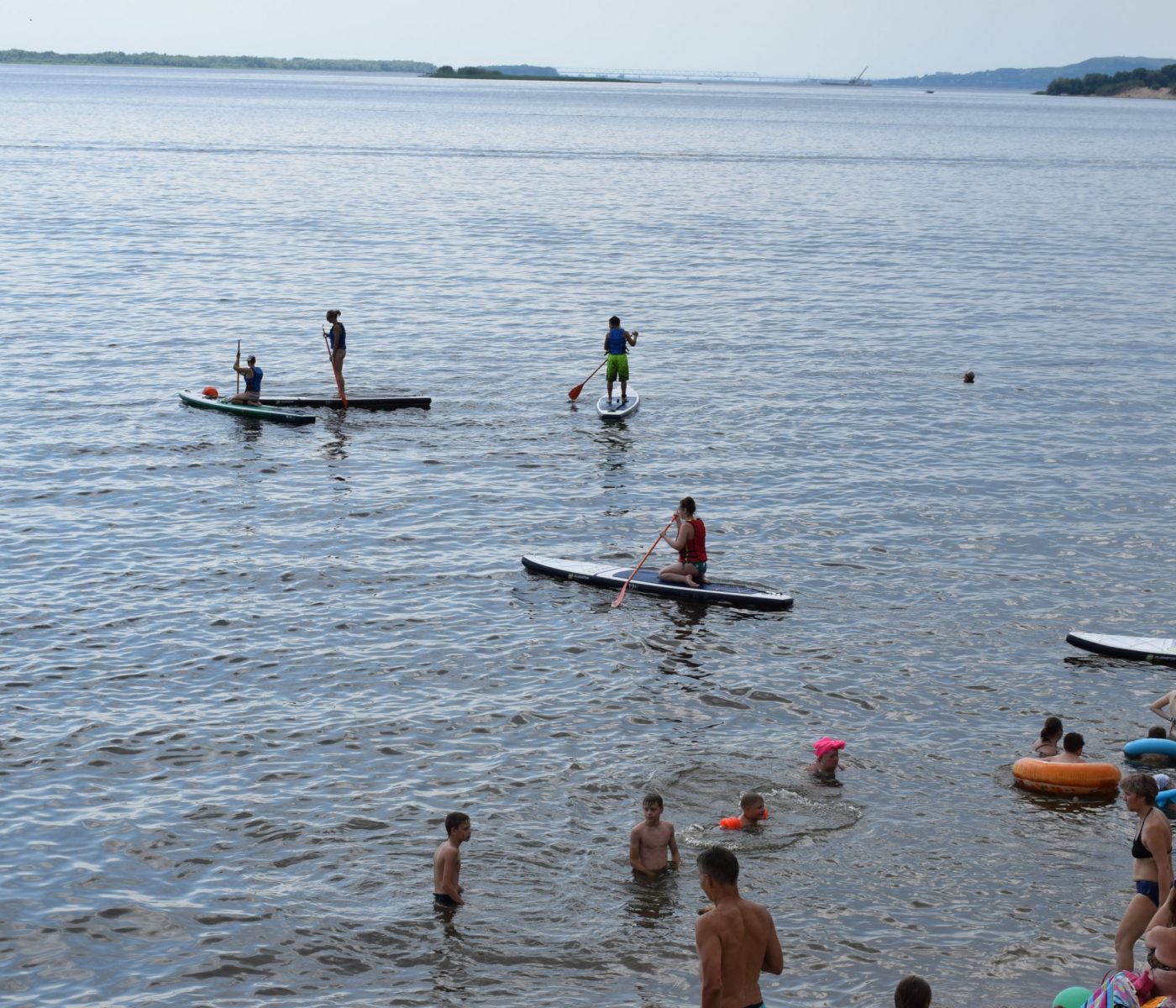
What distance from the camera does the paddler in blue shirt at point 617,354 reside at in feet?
113

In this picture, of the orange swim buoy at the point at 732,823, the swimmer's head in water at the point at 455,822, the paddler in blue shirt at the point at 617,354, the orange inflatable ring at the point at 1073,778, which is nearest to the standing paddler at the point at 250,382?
the paddler in blue shirt at the point at 617,354

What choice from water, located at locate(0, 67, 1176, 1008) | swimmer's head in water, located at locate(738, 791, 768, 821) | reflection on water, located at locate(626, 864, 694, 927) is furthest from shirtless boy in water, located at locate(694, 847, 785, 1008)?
swimmer's head in water, located at locate(738, 791, 768, 821)

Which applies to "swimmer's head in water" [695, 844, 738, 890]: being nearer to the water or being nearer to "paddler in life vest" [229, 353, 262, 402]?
the water

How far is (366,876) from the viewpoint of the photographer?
1472 centimetres

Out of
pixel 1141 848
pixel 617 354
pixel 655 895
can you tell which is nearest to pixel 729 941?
pixel 655 895

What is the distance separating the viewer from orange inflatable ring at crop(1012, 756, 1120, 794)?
1609 centimetres

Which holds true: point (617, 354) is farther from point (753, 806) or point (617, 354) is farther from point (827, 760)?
point (753, 806)

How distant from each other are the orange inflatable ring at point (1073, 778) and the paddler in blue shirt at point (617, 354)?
19.8 metres

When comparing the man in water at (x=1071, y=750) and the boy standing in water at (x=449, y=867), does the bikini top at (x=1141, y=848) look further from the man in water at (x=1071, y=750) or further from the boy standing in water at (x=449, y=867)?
the boy standing in water at (x=449, y=867)

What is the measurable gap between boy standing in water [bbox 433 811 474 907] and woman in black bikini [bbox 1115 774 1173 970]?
6.33m

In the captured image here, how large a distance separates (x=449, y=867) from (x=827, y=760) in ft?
16.9

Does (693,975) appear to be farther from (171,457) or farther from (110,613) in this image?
(171,457)

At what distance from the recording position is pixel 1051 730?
1672 centimetres

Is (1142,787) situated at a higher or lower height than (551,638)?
higher
